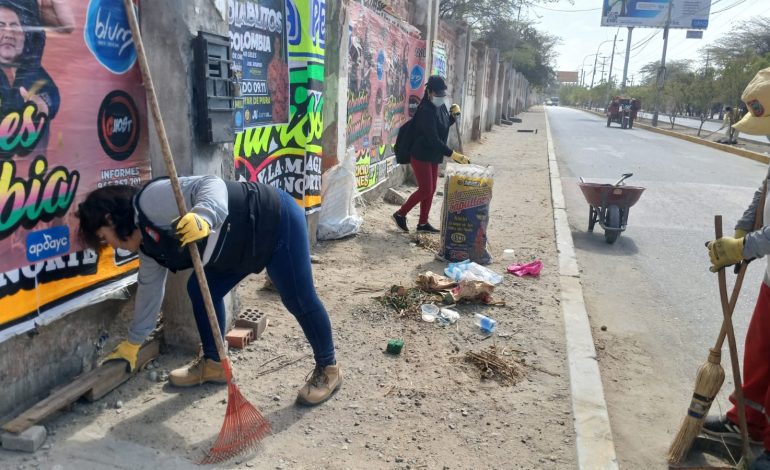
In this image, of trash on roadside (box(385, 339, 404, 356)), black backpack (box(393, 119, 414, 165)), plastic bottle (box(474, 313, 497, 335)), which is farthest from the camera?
black backpack (box(393, 119, 414, 165))

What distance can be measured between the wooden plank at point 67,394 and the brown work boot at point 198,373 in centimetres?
26

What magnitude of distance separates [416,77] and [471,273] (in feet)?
22.5

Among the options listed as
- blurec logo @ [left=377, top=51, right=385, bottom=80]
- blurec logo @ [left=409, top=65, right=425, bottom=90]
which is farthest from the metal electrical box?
blurec logo @ [left=409, top=65, right=425, bottom=90]

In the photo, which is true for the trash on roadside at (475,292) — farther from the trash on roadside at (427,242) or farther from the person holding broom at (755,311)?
the person holding broom at (755,311)

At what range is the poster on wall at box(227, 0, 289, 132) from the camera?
15.2 feet

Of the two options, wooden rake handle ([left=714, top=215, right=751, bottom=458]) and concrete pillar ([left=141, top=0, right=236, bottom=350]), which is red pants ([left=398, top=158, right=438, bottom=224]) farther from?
wooden rake handle ([left=714, top=215, right=751, bottom=458])

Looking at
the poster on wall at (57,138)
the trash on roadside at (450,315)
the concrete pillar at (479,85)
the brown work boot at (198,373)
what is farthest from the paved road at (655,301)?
the concrete pillar at (479,85)

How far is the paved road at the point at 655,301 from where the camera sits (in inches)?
141

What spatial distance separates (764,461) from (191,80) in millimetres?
3458

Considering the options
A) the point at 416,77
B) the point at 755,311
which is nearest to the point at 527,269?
the point at 755,311

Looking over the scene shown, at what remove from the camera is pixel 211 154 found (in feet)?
11.7

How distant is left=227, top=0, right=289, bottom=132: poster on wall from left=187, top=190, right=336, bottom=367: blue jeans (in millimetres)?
1641

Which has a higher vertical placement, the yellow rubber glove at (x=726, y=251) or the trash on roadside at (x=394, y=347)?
the yellow rubber glove at (x=726, y=251)

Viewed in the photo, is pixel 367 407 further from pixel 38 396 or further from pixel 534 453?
pixel 38 396
